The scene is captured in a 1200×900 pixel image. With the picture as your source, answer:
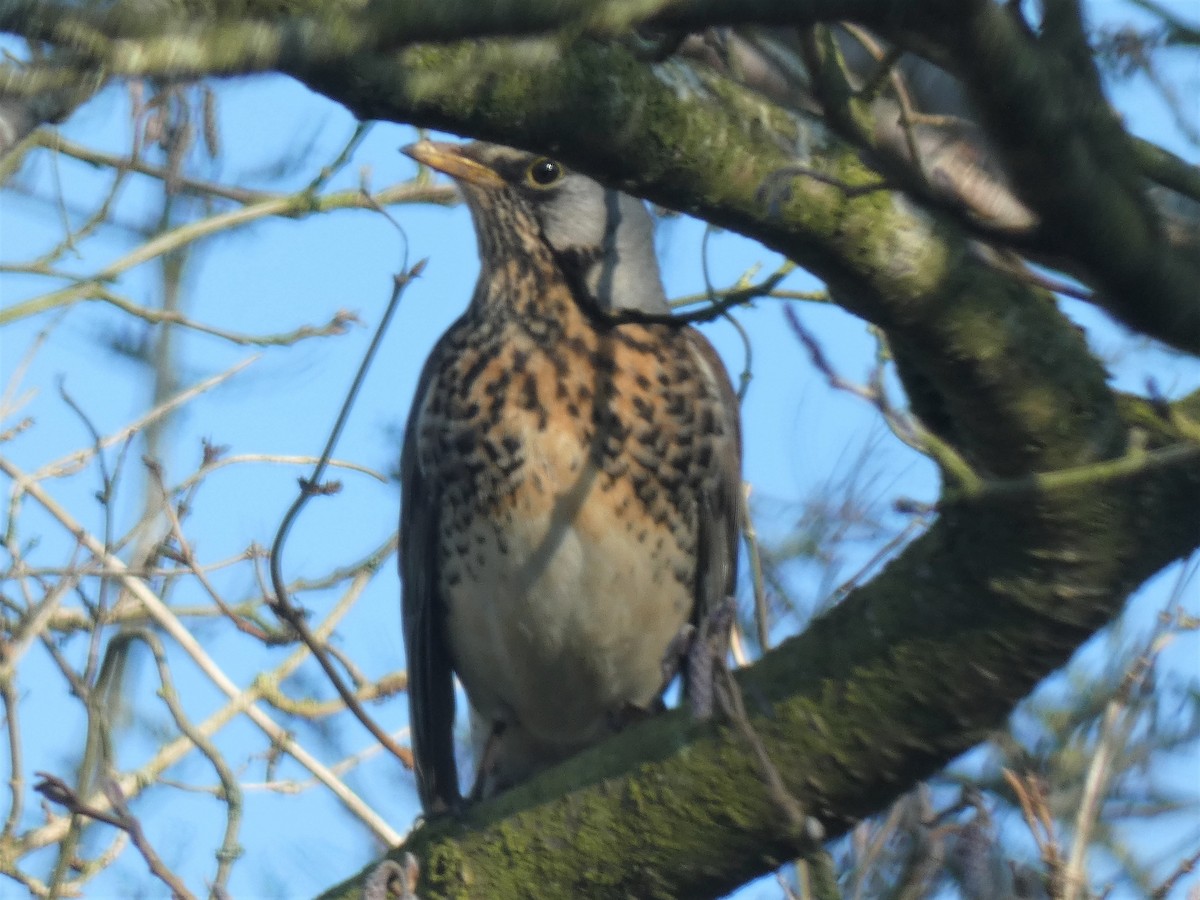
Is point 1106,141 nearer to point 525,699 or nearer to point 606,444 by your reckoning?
point 606,444

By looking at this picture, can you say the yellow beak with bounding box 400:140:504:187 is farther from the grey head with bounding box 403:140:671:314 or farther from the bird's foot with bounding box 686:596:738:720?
the bird's foot with bounding box 686:596:738:720

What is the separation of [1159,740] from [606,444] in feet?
4.81

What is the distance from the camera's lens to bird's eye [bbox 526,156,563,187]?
4707mm

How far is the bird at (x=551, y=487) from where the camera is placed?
4.19 meters

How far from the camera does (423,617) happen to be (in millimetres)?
4531

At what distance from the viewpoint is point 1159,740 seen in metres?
3.42

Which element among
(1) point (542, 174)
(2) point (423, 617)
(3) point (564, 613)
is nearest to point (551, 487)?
(3) point (564, 613)

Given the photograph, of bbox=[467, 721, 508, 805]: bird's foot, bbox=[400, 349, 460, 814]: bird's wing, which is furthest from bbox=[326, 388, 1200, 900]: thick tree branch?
bbox=[467, 721, 508, 805]: bird's foot

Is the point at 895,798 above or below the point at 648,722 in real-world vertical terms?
below

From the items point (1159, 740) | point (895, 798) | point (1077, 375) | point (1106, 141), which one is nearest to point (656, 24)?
point (1106, 141)

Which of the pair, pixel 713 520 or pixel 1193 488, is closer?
pixel 1193 488

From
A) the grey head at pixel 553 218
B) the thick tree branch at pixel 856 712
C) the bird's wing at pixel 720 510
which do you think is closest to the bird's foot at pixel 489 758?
the bird's wing at pixel 720 510

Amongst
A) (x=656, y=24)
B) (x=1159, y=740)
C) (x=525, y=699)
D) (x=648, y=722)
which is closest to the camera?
(x=656, y=24)

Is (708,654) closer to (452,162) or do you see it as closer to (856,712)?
(856,712)
